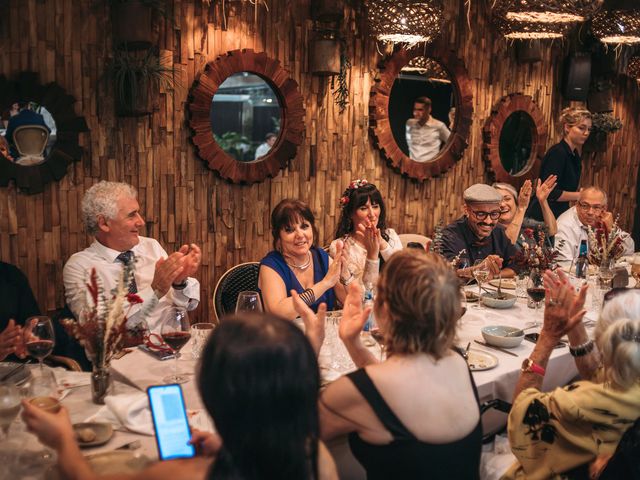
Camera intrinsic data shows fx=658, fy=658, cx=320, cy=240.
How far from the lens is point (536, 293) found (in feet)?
10.0

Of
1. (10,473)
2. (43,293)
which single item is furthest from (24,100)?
(10,473)

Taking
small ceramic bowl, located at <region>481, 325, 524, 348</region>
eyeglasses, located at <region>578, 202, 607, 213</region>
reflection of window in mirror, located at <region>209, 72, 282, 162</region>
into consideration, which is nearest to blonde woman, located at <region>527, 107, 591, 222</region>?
eyeglasses, located at <region>578, 202, 607, 213</region>

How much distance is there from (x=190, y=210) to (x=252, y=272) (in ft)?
2.72

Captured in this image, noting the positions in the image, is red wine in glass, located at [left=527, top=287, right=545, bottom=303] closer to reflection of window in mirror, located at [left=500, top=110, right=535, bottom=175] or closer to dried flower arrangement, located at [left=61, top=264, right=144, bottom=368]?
dried flower arrangement, located at [left=61, top=264, right=144, bottom=368]

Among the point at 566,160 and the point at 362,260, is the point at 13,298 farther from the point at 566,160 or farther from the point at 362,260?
the point at 566,160

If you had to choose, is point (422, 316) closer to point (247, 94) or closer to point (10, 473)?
point (10, 473)

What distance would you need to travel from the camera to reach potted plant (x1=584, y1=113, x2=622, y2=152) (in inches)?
271

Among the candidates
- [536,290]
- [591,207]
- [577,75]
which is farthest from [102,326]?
[577,75]

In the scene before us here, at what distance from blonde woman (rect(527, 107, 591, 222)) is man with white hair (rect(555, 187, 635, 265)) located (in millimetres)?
959

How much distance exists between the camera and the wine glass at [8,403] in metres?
1.70

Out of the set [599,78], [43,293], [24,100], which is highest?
[599,78]

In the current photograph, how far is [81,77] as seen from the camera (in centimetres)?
382

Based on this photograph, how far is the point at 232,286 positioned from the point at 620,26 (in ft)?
12.5

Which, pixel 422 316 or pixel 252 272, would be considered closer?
pixel 422 316
